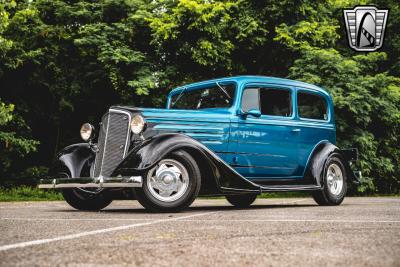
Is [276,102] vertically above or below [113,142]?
above

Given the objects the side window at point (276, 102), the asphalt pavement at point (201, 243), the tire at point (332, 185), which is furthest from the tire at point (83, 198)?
the tire at point (332, 185)

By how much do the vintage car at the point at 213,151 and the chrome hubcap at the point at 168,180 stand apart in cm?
1

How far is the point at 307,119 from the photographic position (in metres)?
9.07

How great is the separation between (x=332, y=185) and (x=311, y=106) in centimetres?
137

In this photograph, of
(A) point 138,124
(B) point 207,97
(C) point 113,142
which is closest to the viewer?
(A) point 138,124

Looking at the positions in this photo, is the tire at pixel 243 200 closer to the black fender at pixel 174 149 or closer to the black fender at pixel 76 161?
the black fender at pixel 174 149

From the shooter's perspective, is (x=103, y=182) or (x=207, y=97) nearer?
(x=103, y=182)

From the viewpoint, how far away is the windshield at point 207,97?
8188 mm

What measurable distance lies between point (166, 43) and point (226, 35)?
1705 mm

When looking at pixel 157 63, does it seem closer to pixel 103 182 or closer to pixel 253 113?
pixel 253 113

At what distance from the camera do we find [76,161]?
7.80 m

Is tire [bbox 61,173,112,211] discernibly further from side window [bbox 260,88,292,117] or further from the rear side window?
side window [bbox 260,88,292,117]
